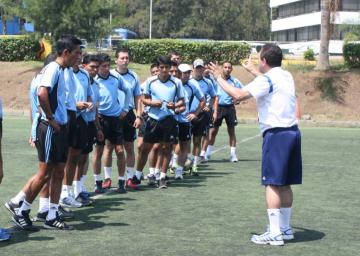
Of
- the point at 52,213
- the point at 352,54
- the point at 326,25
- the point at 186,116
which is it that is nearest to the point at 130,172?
the point at 186,116

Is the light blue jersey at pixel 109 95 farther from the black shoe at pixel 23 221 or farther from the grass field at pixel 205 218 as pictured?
the black shoe at pixel 23 221

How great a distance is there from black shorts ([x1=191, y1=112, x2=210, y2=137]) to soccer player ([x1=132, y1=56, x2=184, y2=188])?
2.43 meters

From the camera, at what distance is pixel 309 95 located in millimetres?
30344

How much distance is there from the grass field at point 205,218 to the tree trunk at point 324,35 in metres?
17.0

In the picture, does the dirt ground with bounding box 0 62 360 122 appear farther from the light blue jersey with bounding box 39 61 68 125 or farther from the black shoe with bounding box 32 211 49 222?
the light blue jersey with bounding box 39 61 68 125

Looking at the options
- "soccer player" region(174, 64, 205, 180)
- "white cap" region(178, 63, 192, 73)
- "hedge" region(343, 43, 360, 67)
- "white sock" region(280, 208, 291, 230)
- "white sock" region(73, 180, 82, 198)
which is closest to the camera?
"white sock" region(280, 208, 291, 230)

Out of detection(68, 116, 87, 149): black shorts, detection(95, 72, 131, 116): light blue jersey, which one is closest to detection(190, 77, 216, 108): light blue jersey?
detection(95, 72, 131, 116): light blue jersey

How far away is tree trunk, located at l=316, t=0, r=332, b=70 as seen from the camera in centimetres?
3052

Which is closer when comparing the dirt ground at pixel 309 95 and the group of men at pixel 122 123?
the group of men at pixel 122 123

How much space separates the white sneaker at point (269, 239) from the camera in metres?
7.50

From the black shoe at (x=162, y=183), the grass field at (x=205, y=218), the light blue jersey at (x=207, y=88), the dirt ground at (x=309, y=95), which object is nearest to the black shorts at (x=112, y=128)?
the grass field at (x=205, y=218)

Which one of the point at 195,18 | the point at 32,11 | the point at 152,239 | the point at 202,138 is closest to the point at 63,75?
the point at 152,239

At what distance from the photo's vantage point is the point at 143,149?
1145 cm

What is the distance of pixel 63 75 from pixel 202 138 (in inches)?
295
